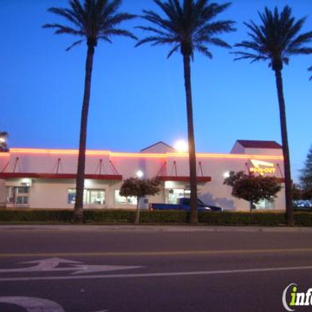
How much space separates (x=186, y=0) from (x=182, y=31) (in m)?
1.98

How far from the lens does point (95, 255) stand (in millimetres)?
11797

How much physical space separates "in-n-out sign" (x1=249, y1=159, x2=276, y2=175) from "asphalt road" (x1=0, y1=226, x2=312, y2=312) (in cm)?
2873

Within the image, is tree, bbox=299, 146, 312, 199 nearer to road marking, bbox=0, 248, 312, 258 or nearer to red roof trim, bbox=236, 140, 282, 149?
red roof trim, bbox=236, 140, 282, 149

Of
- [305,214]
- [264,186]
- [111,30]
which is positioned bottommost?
[305,214]

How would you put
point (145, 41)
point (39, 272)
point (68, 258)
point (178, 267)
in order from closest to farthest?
point (39, 272) < point (178, 267) < point (68, 258) < point (145, 41)

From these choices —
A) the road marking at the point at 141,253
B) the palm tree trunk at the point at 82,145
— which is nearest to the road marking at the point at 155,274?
the road marking at the point at 141,253

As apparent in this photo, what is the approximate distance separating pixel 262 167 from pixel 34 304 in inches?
1534

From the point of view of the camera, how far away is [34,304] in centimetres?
673

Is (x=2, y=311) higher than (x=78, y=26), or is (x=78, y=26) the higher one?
(x=78, y=26)

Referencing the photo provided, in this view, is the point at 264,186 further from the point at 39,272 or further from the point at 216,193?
the point at 39,272

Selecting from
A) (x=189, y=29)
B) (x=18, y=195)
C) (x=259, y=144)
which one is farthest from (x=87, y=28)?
(x=259, y=144)

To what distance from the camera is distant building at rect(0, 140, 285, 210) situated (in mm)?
39562

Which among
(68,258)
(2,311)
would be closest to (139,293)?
(2,311)

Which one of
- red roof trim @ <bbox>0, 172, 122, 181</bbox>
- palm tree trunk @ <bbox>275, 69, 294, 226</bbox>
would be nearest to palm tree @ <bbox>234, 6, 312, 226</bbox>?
palm tree trunk @ <bbox>275, 69, 294, 226</bbox>
